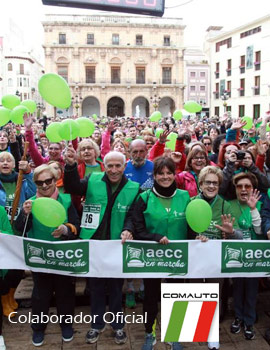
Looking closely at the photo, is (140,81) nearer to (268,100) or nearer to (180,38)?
(180,38)

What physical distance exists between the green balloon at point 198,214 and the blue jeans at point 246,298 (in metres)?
0.82

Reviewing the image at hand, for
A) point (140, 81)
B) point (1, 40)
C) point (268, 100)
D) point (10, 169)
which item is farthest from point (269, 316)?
point (1, 40)

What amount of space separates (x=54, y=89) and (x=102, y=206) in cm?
138

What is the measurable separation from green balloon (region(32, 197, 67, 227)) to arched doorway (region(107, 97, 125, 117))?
126 feet

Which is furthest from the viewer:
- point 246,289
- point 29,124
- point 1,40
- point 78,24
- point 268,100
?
point 1,40

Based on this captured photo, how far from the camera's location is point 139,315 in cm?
350

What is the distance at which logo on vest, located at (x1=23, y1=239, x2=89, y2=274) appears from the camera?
292 cm

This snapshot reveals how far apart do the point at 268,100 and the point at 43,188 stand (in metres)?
29.2

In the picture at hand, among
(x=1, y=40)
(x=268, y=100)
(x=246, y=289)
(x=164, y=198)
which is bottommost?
(x=246, y=289)

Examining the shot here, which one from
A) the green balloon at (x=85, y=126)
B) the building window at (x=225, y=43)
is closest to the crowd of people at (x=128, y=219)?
the green balloon at (x=85, y=126)

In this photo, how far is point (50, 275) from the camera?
9.91 ft

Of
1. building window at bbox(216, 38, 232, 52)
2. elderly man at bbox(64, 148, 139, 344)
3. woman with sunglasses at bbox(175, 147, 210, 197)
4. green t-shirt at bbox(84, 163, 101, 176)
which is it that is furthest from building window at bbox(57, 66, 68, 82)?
elderly man at bbox(64, 148, 139, 344)

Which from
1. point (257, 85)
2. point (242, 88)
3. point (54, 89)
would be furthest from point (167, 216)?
point (242, 88)

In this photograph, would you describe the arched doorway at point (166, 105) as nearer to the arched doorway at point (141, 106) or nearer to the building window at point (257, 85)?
the arched doorway at point (141, 106)
